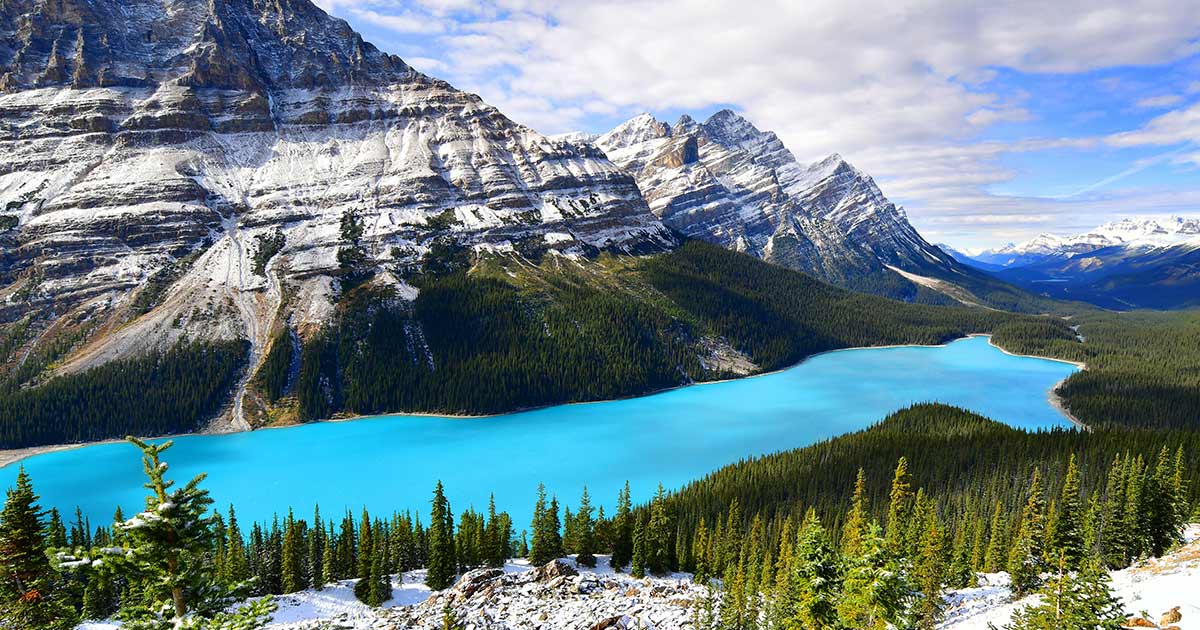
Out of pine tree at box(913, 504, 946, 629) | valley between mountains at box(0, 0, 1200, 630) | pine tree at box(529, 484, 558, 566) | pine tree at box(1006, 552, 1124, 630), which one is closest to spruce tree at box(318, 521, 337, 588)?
valley between mountains at box(0, 0, 1200, 630)

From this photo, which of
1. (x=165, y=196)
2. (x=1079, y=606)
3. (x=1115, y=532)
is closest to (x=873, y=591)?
(x=1079, y=606)

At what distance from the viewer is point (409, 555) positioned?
55531 millimetres

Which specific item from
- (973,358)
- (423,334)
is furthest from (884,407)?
(423,334)

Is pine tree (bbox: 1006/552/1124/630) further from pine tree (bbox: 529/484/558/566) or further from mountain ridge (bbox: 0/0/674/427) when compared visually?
mountain ridge (bbox: 0/0/674/427)

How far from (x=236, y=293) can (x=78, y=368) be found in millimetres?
34142

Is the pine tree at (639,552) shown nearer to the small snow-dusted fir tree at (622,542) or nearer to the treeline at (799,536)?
the treeline at (799,536)

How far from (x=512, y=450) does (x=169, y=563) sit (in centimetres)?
9157

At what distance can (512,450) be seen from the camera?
101375mm

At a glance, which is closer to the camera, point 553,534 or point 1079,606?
point 1079,606

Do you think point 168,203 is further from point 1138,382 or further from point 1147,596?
point 1138,382

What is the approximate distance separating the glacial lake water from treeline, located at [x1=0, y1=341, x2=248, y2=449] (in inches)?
232

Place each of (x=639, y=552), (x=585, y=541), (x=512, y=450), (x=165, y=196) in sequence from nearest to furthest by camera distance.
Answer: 1. (x=639, y=552)
2. (x=585, y=541)
3. (x=512, y=450)
4. (x=165, y=196)

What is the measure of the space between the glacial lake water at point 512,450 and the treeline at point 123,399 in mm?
5900

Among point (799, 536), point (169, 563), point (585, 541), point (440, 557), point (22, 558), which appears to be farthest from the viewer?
point (585, 541)
